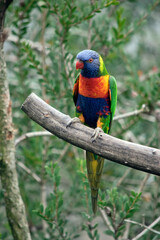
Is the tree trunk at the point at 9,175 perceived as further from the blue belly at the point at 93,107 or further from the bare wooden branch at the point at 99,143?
the blue belly at the point at 93,107

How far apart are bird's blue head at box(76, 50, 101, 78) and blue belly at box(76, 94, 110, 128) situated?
202mm

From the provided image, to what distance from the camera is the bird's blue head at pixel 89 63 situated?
6.88 ft

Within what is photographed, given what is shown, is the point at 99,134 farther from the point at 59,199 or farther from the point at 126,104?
the point at 126,104

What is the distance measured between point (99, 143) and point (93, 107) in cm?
62

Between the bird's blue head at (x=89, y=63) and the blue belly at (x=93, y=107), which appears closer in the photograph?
the bird's blue head at (x=89, y=63)

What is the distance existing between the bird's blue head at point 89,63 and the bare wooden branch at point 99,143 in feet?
1.66

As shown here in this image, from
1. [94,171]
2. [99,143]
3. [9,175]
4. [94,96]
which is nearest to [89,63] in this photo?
[94,96]

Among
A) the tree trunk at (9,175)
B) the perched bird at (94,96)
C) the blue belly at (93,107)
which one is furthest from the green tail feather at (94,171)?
the tree trunk at (9,175)

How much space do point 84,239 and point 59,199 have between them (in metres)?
2.74

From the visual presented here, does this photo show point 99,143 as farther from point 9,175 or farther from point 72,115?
point 72,115

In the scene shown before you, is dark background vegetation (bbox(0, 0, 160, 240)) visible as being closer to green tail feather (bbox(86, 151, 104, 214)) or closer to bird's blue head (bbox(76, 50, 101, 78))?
green tail feather (bbox(86, 151, 104, 214))

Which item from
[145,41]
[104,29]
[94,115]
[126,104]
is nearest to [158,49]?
[145,41]

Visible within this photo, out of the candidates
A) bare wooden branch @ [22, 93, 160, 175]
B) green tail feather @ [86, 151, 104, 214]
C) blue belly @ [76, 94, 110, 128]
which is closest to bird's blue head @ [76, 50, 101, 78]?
blue belly @ [76, 94, 110, 128]

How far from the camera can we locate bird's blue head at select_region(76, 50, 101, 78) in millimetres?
2098
